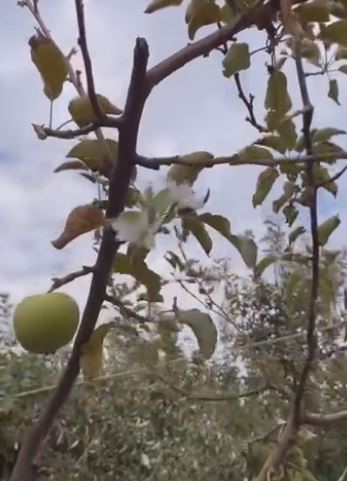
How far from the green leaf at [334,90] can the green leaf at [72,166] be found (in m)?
0.31

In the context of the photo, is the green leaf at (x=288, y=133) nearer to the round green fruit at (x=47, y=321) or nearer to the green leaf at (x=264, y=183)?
the green leaf at (x=264, y=183)

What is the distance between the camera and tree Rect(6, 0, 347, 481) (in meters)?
0.62

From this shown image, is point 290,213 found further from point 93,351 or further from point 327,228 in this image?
point 93,351

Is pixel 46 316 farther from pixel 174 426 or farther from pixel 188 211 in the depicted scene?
pixel 174 426

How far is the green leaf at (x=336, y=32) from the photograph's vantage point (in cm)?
79

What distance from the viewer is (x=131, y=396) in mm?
3320

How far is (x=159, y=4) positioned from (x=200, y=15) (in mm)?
36

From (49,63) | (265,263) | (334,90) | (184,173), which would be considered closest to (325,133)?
(334,90)

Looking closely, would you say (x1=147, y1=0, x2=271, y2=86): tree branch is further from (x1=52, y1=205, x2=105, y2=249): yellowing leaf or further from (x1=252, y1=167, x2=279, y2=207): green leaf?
(x1=252, y1=167, x2=279, y2=207): green leaf

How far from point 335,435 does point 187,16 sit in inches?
112

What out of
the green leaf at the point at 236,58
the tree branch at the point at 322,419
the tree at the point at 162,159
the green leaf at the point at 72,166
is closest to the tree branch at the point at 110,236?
the tree at the point at 162,159

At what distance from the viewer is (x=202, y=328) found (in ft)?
2.46

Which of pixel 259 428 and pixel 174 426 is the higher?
pixel 174 426

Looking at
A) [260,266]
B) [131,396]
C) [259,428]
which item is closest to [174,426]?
[131,396]
